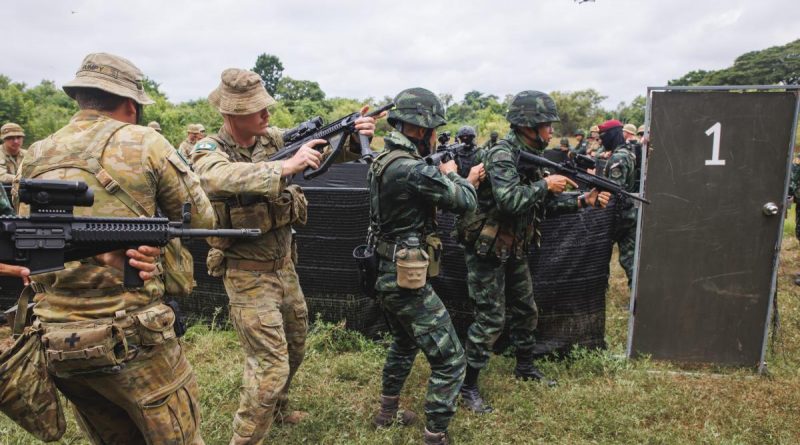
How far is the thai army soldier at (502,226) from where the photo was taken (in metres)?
3.81

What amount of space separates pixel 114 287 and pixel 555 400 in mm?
3137

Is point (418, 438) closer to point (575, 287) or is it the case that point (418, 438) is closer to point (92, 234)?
point (575, 287)

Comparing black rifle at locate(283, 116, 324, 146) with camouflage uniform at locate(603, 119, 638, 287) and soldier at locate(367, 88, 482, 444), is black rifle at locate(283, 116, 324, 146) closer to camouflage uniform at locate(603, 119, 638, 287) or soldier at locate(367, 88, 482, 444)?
soldier at locate(367, 88, 482, 444)

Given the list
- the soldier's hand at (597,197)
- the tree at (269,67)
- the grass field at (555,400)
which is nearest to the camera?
the grass field at (555,400)

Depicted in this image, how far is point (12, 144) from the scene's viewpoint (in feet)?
26.7

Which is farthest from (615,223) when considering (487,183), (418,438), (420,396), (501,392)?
(418,438)

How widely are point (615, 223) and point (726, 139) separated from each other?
1.11 m

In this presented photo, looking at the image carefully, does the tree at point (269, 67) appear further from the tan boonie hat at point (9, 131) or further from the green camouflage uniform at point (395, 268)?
the green camouflage uniform at point (395, 268)

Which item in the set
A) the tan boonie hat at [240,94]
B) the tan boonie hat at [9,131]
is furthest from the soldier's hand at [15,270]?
the tan boonie hat at [9,131]

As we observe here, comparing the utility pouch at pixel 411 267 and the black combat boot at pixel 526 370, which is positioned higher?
the utility pouch at pixel 411 267

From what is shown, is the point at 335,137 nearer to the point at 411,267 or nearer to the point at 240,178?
the point at 240,178

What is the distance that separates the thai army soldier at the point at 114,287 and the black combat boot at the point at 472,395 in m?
2.17

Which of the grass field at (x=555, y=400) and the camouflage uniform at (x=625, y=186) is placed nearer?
the grass field at (x=555, y=400)

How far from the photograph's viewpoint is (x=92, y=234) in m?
2.02
